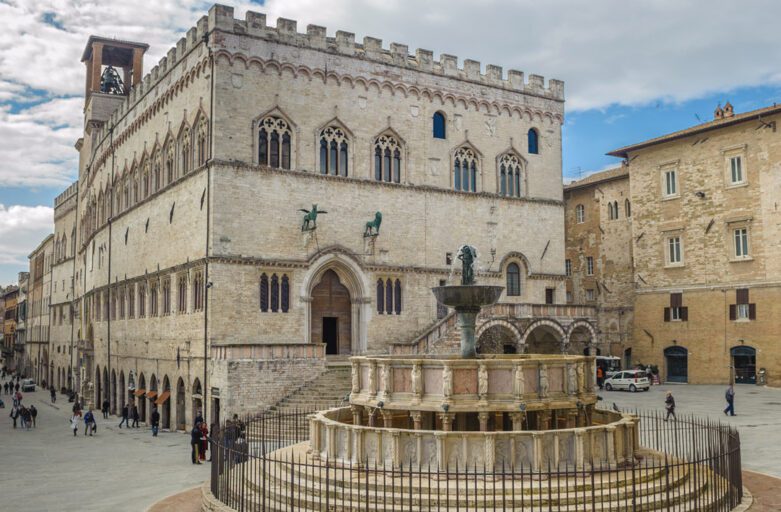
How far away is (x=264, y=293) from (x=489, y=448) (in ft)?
62.3

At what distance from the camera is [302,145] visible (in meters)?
32.4

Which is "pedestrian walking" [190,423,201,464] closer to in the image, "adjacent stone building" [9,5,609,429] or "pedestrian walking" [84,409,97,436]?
"adjacent stone building" [9,5,609,429]

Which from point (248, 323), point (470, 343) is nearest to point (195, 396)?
point (248, 323)

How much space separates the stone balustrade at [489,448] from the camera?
1338 centimetres

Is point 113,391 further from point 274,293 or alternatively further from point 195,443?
point 195,443

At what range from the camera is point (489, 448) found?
1334cm

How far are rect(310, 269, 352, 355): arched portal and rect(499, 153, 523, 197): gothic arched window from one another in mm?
10086

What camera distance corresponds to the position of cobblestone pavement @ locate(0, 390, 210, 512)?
1664 centimetres

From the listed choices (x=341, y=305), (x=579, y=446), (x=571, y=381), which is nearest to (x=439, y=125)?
(x=341, y=305)

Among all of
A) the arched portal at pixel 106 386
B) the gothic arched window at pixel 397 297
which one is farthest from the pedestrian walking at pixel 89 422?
the gothic arched window at pixel 397 297

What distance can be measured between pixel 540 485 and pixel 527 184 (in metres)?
27.9

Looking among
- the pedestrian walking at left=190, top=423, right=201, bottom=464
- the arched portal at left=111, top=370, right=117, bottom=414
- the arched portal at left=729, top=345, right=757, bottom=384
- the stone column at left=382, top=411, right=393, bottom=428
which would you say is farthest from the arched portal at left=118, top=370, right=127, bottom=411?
the arched portal at left=729, top=345, right=757, bottom=384

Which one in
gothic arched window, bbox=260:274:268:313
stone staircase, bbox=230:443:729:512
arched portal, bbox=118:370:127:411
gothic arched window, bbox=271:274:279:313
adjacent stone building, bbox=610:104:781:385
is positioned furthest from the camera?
arched portal, bbox=118:370:127:411

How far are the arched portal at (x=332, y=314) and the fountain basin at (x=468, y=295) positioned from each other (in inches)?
629
